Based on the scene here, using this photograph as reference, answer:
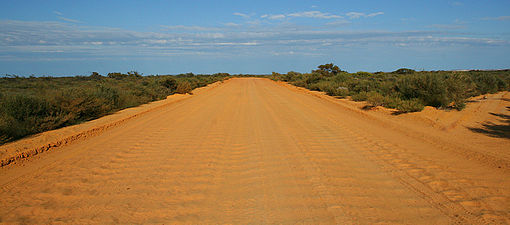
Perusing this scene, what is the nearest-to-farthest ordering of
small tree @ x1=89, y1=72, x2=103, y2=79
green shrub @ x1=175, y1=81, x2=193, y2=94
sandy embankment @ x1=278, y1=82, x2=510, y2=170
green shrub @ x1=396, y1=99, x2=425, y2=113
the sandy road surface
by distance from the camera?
the sandy road surface
sandy embankment @ x1=278, y1=82, x2=510, y2=170
green shrub @ x1=396, y1=99, x2=425, y2=113
green shrub @ x1=175, y1=81, x2=193, y2=94
small tree @ x1=89, y1=72, x2=103, y2=79

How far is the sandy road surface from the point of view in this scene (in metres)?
3.39

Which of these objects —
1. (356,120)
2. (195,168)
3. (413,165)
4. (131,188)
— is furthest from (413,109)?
(131,188)

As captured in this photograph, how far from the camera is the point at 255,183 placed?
14.1 feet

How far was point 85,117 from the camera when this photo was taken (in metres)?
10.7

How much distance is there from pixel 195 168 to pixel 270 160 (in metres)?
1.46

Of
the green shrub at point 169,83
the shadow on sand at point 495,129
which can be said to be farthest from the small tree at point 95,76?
the shadow on sand at point 495,129

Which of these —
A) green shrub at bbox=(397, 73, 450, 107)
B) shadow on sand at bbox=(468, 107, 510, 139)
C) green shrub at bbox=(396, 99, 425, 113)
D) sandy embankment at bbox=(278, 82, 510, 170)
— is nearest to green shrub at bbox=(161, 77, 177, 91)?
sandy embankment at bbox=(278, 82, 510, 170)

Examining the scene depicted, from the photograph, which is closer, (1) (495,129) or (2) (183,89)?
(1) (495,129)

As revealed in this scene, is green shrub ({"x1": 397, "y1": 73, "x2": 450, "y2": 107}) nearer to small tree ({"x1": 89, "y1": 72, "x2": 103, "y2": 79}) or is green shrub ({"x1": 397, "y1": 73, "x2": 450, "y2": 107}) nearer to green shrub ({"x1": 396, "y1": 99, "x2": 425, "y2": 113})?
green shrub ({"x1": 396, "y1": 99, "x2": 425, "y2": 113})

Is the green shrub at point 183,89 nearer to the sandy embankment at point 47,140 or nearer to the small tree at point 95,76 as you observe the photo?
the sandy embankment at point 47,140

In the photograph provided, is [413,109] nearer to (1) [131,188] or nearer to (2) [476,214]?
(2) [476,214]

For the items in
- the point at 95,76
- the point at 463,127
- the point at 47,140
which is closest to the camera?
the point at 47,140

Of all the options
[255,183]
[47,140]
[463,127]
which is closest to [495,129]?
[463,127]

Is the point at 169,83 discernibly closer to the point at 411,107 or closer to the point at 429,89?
the point at 411,107
